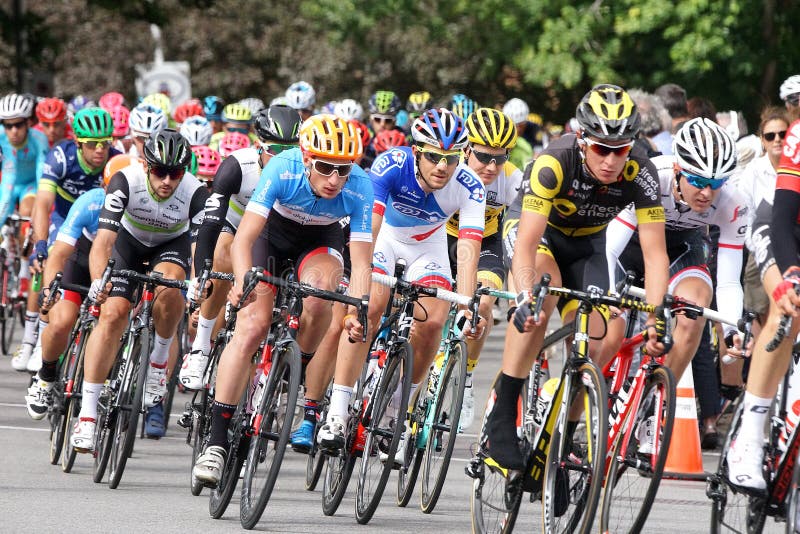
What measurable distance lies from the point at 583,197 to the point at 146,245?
3746 millimetres

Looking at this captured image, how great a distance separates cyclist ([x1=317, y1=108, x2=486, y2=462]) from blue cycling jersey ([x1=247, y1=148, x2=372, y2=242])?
16.5 inches

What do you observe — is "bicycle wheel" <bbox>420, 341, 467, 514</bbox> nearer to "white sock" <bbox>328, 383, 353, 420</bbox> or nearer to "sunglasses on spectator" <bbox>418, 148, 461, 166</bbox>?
"white sock" <bbox>328, 383, 353, 420</bbox>

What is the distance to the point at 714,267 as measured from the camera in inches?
460

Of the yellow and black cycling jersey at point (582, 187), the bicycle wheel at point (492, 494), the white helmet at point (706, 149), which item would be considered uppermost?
the white helmet at point (706, 149)

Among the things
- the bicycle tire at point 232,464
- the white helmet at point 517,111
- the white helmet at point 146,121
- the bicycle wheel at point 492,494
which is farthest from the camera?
the white helmet at point 517,111

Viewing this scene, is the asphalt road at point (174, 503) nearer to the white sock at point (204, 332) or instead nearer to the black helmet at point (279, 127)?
the white sock at point (204, 332)

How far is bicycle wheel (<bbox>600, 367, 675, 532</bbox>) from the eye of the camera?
6773 millimetres

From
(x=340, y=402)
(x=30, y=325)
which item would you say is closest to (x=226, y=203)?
(x=340, y=402)

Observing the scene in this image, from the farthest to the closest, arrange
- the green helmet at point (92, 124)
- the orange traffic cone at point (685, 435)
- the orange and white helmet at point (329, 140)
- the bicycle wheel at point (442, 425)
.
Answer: the green helmet at point (92, 124)
the orange traffic cone at point (685, 435)
the bicycle wheel at point (442, 425)
the orange and white helmet at point (329, 140)

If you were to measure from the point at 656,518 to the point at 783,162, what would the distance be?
2982mm

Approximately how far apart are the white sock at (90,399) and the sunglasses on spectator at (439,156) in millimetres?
2350

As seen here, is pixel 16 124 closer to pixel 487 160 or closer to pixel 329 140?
pixel 487 160

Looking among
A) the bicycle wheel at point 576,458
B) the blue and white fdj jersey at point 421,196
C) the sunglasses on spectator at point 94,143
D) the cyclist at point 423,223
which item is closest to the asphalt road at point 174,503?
the cyclist at point 423,223

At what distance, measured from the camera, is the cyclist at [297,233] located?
832 centimetres
